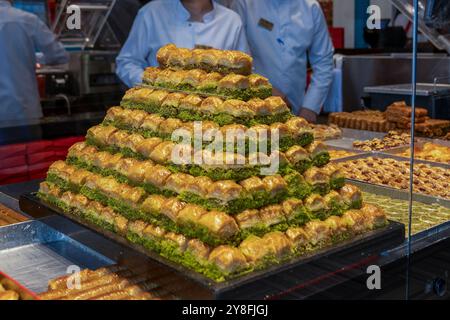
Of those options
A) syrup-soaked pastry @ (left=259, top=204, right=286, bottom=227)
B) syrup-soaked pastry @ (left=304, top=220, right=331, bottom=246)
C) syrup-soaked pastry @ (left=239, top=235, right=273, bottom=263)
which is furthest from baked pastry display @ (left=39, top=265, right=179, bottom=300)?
syrup-soaked pastry @ (left=304, top=220, right=331, bottom=246)

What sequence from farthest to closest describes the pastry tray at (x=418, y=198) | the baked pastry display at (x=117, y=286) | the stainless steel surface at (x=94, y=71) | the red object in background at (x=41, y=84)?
the stainless steel surface at (x=94, y=71) → the red object in background at (x=41, y=84) → the pastry tray at (x=418, y=198) → the baked pastry display at (x=117, y=286)

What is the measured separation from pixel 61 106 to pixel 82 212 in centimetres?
403

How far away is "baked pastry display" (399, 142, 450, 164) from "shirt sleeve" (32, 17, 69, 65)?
3084 millimetres

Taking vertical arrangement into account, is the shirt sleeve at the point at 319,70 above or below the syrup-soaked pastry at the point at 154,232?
above

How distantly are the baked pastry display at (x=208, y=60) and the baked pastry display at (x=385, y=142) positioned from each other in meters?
1.92

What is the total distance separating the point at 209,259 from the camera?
1815 mm

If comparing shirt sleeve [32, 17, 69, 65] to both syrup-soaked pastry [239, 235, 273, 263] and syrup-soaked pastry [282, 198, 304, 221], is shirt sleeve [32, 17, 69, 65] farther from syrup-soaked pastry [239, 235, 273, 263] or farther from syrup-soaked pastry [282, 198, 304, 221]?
syrup-soaked pastry [239, 235, 273, 263]

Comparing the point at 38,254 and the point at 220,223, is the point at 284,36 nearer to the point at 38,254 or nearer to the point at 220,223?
the point at 38,254

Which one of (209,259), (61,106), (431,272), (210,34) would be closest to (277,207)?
(209,259)

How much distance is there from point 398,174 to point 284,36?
1834 millimetres

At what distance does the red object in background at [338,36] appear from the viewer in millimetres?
4967

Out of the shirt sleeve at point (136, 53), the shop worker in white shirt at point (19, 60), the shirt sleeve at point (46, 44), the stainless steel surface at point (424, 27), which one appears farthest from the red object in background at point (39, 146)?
the stainless steel surface at point (424, 27)

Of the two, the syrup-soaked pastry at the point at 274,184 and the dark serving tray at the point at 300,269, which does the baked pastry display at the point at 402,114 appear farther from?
the syrup-soaked pastry at the point at 274,184

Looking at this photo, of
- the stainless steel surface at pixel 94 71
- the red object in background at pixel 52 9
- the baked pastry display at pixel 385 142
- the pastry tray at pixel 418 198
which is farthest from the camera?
the stainless steel surface at pixel 94 71
